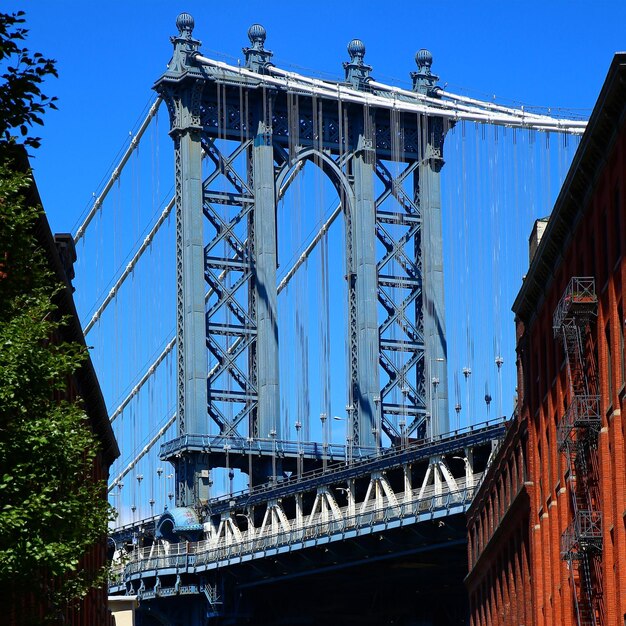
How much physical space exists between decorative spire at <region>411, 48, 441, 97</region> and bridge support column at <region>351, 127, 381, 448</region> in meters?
5.34

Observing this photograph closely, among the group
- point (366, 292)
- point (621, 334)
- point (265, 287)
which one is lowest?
point (621, 334)

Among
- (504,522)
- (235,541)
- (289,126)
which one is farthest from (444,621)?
(504,522)

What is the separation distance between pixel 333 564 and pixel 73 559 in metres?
79.7

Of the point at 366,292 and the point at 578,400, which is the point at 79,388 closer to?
the point at 578,400

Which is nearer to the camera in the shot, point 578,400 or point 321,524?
point 578,400

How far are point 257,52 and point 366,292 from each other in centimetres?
1769

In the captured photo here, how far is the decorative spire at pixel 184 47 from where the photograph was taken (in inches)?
5089

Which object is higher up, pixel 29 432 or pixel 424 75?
pixel 424 75

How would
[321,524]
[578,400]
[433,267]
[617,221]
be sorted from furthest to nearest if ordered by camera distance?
1. [433,267]
2. [321,524]
3. [578,400]
4. [617,221]

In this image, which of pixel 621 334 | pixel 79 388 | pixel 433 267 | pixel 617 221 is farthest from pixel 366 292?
pixel 621 334

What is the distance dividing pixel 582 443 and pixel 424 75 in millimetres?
88929

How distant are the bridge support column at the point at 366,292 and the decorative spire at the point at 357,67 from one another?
348 centimetres

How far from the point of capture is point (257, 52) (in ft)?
445

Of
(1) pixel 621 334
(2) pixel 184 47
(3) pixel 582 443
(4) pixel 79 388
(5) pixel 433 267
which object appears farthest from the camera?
(5) pixel 433 267
